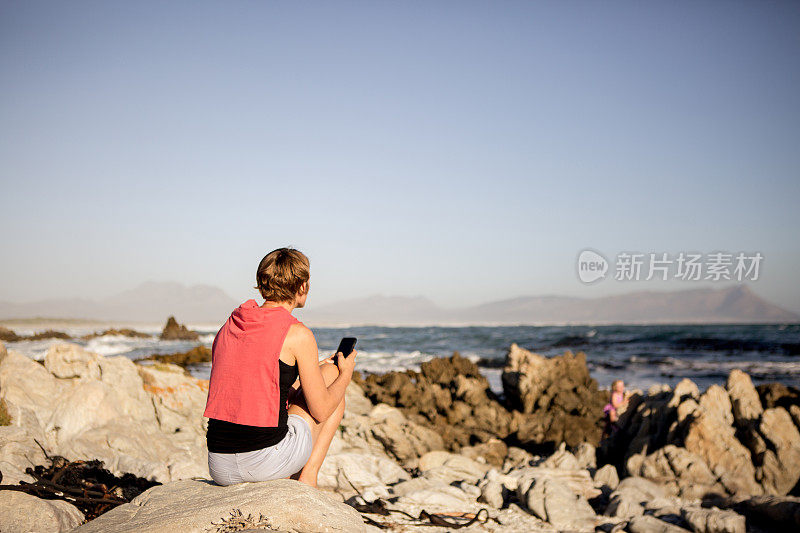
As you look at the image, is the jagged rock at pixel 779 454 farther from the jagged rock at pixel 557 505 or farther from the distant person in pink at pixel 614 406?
the jagged rock at pixel 557 505

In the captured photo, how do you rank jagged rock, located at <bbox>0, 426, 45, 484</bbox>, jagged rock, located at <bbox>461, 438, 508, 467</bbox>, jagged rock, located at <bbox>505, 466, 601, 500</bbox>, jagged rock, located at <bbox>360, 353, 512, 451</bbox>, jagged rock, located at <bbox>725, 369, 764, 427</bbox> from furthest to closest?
jagged rock, located at <bbox>360, 353, 512, 451</bbox> → jagged rock, located at <bbox>461, 438, 508, 467</bbox> → jagged rock, located at <bbox>725, 369, 764, 427</bbox> → jagged rock, located at <bbox>505, 466, 601, 500</bbox> → jagged rock, located at <bbox>0, 426, 45, 484</bbox>

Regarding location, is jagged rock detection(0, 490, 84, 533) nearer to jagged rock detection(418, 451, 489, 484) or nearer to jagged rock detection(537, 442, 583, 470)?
jagged rock detection(418, 451, 489, 484)

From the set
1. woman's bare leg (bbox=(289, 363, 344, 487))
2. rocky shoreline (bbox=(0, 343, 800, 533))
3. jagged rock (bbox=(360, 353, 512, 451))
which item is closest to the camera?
rocky shoreline (bbox=(0, 343, 800, 533))

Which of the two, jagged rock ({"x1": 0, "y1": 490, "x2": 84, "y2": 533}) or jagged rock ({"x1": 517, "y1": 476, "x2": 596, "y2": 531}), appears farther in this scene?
jagged rock ({"x1": 517, "y1": 476, "x2": 596, "y2": 531})

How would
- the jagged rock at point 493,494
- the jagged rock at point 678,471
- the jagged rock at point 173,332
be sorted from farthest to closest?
the jagged rock at point 173,332, the jagged rock at point 678,471, the jagged rock at point 493,494

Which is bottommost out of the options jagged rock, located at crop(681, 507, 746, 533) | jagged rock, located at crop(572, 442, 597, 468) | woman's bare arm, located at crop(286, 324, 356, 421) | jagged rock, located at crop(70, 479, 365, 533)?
jagged rock, located at crop(572, 442, 597, 468)

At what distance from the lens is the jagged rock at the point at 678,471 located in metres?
6.88

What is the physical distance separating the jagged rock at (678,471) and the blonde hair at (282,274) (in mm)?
5976

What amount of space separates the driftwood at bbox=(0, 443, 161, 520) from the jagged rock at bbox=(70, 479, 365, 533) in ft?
2.48

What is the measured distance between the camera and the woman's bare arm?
10.8ft

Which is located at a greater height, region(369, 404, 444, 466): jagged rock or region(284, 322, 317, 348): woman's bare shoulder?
region(284, 322, 317, 348): woman's bare shoulder

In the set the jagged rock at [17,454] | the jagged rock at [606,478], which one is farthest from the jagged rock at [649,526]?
the jagged rock at [17,454]

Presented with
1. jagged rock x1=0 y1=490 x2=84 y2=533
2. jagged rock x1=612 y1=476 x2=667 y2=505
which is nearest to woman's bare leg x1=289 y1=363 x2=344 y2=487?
jagged rock x1=0 y1=490 x2=84 y2=533

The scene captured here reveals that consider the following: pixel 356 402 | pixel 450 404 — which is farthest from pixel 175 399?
pixel 450 404
